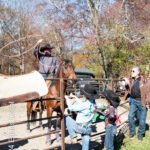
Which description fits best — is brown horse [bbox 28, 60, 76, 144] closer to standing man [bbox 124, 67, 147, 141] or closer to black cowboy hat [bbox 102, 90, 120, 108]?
black cowboy hat [bbox 102, 90, 120, 108]

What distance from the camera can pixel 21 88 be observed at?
2537 mm

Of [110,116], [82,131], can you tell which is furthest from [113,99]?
[82,131]

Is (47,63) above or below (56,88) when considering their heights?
above

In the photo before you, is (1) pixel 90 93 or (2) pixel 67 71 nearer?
(1) pixel 90 93

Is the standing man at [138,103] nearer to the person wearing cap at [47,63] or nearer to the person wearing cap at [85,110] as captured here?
the person wearing cap at [85,110]

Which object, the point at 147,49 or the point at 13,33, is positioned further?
the point at 13,33

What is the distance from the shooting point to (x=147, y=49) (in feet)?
37.7

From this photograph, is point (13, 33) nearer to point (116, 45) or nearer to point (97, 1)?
point (97, 1)

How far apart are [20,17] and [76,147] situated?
15.3 meters

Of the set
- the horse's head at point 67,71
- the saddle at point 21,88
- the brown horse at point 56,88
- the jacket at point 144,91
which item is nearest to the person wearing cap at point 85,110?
the saddle at point 21,88

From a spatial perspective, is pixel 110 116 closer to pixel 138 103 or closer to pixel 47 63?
pixel 138 103

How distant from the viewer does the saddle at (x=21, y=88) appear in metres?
2.35

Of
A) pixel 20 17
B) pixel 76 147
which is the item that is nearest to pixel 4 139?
pixel 76 147

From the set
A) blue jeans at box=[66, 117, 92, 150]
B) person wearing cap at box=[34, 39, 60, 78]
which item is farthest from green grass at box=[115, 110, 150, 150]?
person wearing cap at box=[34, 39, 60, 78]
